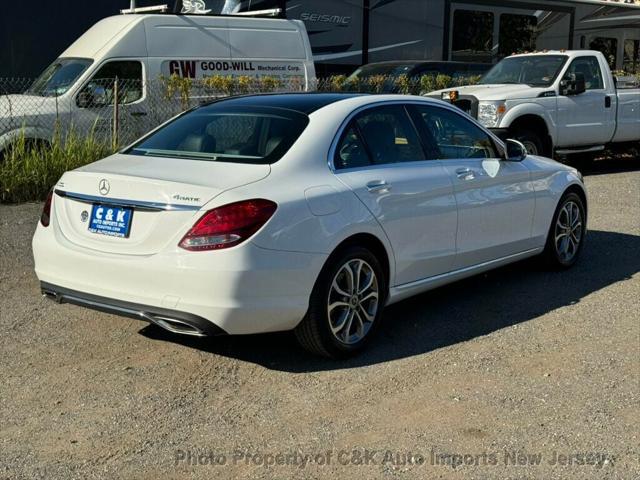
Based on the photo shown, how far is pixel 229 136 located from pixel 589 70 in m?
9.49

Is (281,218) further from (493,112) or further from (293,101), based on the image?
(493,112)

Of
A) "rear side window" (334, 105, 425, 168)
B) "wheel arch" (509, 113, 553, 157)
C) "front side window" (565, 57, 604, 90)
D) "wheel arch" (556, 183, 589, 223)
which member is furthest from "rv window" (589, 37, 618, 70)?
"rear side window" (334, 105, 425, 168)

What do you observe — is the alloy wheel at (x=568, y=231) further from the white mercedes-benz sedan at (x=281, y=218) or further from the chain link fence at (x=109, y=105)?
the chain link fence at (x=109, y=105)

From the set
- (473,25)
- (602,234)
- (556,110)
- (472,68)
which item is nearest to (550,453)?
(602,234)

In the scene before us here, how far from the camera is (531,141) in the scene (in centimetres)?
1224

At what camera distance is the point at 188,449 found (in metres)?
3.85

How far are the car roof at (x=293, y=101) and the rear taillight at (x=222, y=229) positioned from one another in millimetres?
1127

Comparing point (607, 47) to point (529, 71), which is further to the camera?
point (607, 47)

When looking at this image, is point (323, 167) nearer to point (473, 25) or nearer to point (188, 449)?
point (188, 449)

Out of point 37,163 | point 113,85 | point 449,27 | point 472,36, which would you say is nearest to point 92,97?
point 113,85

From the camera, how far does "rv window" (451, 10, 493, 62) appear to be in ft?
62.4

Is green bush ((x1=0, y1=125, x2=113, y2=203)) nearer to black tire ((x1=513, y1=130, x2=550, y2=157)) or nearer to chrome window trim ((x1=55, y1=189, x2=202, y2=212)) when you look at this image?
chrome window trim ((x1=55, y1=189, x2=202, y2=212))

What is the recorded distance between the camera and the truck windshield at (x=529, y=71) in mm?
12750

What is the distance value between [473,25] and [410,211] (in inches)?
597
